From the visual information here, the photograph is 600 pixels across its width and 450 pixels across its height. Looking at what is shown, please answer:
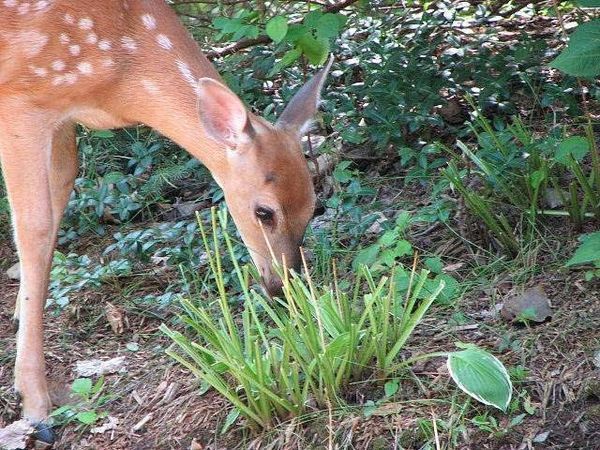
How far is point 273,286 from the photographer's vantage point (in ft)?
15.9

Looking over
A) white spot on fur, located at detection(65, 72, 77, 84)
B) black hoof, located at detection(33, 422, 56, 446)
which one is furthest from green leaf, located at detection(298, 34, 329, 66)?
black hoof, located at detection(33, 422, 56, 446)

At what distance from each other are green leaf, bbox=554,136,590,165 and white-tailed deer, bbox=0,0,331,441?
1137 mm

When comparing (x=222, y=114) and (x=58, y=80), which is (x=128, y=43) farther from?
(x=222, y=114)

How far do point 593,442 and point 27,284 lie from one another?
2.58 metres

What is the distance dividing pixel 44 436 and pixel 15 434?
123mm

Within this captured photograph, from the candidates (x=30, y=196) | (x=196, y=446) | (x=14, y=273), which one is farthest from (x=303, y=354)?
(x=14, y=273)

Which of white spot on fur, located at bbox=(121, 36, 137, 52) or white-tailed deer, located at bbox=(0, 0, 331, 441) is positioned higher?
white spot on fur, located at bbox=(121, 36, 137, 52)

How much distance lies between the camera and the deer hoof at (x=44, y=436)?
4.31 metres

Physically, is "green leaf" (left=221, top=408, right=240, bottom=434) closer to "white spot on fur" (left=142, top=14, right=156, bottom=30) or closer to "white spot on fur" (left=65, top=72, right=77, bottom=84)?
"white spot on fur" (left=65, top=72, right=77, bottom=84)

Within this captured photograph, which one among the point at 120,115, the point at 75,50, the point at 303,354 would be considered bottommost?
the point at 303,354

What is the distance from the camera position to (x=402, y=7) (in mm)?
7406

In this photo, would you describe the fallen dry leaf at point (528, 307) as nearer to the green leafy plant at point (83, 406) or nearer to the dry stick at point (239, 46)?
the green leafy plant at point (83, 406)

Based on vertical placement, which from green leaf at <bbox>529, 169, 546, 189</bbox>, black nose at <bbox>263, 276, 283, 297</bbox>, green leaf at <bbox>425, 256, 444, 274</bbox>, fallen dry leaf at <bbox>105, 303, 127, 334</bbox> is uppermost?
green leaf at <bbox>529, 169, 546, 189</bbox>

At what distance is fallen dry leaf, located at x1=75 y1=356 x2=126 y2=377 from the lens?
15.6ft
